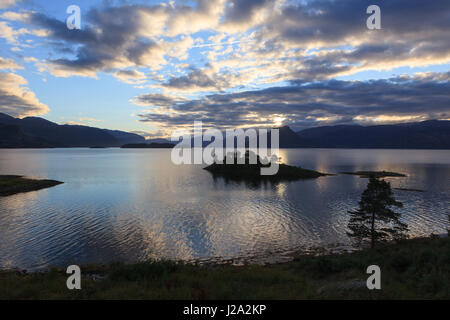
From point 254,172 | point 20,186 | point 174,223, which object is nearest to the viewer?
point 174,223

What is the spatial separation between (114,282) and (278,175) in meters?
104

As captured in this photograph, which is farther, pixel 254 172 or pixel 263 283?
pixel 254 172

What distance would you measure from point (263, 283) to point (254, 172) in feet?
350

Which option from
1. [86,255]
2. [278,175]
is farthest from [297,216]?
[278,175]

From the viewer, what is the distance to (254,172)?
123 m

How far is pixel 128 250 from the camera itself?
34.3 metres

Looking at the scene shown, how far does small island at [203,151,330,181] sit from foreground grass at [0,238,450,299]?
91.9 metres

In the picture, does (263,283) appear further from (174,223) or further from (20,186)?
(20,186)

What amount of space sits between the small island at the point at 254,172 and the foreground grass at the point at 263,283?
91.9m

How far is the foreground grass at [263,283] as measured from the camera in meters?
13.6

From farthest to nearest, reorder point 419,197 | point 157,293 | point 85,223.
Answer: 1. point 419,197
2. point 85,223
3. point 157,293

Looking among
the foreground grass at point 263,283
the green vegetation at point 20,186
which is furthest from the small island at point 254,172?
the foreground grass at point 263,283

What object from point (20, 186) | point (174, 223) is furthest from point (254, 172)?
point (20, 186)
